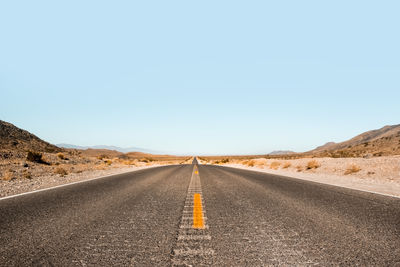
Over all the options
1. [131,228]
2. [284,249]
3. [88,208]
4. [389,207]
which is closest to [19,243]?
[131,228]

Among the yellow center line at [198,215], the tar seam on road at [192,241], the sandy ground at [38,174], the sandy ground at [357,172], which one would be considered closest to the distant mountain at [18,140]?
the sandy ground at [38,174]

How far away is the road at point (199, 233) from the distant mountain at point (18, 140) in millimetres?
28173

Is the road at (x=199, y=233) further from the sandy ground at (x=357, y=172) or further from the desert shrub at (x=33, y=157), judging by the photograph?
the desert shrub at (x=33, y=157)

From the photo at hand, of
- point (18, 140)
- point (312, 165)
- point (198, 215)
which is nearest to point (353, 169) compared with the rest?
point (312, 165)

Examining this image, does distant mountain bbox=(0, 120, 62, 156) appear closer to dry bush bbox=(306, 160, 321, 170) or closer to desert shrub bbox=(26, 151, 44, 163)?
desert shrub bbox=(26, 151, 44, 163)

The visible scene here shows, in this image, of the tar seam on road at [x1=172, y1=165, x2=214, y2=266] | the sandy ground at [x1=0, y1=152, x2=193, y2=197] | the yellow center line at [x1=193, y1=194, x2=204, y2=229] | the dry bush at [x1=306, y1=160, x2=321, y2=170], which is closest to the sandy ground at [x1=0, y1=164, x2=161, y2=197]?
the sandy ground at [x1=0, y1=152, x2=193, y2=197]

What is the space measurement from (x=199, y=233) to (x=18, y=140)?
36266 mm

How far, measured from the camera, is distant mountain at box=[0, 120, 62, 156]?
26688 millimetres

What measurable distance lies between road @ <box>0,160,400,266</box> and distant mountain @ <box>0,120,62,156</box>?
92.4 ft

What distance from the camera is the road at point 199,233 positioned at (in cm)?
218

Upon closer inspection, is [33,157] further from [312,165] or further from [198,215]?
[312,165]

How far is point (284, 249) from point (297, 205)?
8.61 ft

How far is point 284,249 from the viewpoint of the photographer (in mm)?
2410

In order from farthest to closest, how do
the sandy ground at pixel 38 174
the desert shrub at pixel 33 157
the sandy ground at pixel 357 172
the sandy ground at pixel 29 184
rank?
the desert shrub at pixel 33 157
the sandy ground at pixel 357 172
the sandy ground at pixel 38 174
the sandy ground at pixel 29 184
